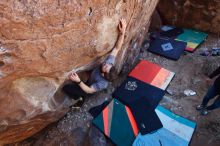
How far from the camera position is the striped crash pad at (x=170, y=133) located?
11.9 feet

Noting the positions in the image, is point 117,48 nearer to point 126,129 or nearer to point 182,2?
point 126,129

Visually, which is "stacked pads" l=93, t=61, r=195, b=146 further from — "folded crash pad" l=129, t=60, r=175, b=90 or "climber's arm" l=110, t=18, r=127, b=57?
"climber's arm" l=110, t=18, r=127, b=57

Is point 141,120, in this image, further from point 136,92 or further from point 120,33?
point 120,33

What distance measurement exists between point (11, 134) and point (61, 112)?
0.72 meters

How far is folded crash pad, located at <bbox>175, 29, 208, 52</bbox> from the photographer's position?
5208mm

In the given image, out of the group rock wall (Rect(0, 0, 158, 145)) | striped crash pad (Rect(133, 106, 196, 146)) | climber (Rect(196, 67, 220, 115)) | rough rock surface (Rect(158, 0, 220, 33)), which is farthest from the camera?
rough rock surface (Rect(158, 0, 220, 33))

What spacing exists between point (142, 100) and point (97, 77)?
34.2 inches

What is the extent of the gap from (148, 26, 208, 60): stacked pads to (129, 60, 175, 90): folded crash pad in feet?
1.43

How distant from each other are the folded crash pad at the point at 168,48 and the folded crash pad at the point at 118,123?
1598 mm

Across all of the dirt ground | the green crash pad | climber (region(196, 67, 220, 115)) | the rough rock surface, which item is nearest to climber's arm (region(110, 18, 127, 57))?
the dirt ground

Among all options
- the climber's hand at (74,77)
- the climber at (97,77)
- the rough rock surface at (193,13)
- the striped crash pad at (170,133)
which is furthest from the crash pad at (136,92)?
the rough rock surface at (193,13)

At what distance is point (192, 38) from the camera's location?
5.43 meters

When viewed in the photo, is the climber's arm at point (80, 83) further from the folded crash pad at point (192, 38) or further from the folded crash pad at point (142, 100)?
the folded crash pad at point (192, 38)

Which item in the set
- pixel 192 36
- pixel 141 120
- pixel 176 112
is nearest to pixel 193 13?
pixel 192 36
